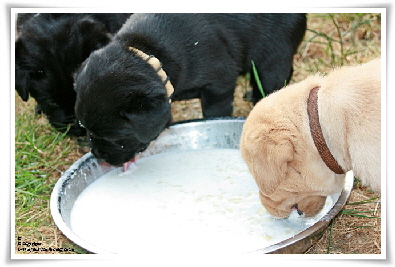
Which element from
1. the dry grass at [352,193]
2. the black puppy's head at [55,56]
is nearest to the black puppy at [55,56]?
the black puppy's head at [55,56]

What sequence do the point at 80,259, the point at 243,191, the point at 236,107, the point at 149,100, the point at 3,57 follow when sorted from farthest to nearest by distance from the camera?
the point at 236,107, the point at 243,191, the point at 149,100, the point at 3,57, the point at 80,259

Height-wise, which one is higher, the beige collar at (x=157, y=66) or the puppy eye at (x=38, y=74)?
the beige collar at (x=157, y=66)

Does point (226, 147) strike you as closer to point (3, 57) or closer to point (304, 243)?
point (304, 243)

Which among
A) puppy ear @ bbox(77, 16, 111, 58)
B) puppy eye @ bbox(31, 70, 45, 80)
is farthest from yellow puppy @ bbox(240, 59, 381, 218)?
puppy eye @ bbox(31, 70, 45, 80)

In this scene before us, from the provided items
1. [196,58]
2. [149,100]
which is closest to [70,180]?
[149,100]

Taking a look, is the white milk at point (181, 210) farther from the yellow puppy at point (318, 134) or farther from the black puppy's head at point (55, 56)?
the black puppy's head at point (55, 56)

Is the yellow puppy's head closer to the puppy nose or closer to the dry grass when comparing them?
the puppy nose

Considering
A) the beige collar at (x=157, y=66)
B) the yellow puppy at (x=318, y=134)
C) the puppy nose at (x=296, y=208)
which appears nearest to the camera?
the yellow puppy at (x=318, y=134)

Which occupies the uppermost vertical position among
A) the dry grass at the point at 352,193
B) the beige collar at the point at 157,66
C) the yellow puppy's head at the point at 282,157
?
the beige collar at the point at 157,66
